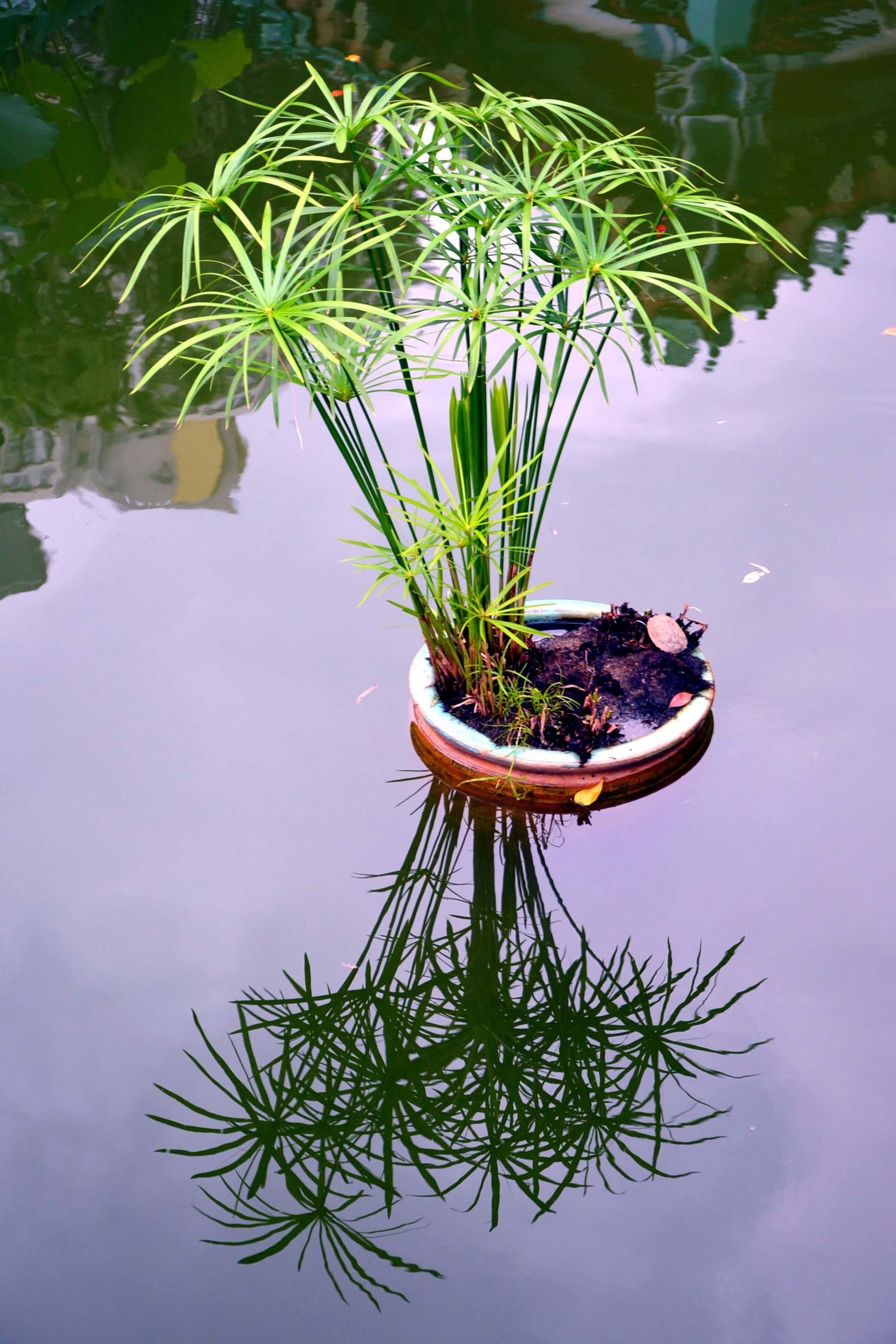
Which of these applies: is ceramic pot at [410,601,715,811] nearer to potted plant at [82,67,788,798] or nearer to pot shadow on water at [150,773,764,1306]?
potted plant at [82,67,788,798]

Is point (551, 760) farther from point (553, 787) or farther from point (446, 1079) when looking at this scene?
point (446, 1079)

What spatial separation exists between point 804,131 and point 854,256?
0.84 metres

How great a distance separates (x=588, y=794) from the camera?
81.0 inches

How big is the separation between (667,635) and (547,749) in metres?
0.36

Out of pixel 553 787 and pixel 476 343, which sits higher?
pixel 476 343

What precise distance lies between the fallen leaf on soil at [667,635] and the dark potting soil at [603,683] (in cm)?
1

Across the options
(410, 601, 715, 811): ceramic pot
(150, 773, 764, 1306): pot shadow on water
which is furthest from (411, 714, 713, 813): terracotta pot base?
(150, 773, 764, 1306): pot shadow on water

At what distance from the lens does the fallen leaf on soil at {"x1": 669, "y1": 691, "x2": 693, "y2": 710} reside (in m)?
2.14

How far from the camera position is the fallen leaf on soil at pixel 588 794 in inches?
80.9

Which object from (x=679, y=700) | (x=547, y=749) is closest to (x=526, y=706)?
(x=547, y=749)

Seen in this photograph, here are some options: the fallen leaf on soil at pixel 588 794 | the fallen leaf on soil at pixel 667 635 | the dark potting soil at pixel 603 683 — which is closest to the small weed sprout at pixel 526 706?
the dark potting soil at pixel 603 683

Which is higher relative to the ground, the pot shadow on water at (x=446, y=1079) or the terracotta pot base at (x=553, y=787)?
the terracotta pot base at (x=553, y=787)

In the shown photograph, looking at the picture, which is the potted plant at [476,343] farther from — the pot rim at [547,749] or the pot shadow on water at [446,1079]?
the pot shadow on water at [446,1079]

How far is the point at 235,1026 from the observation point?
1844 mm
